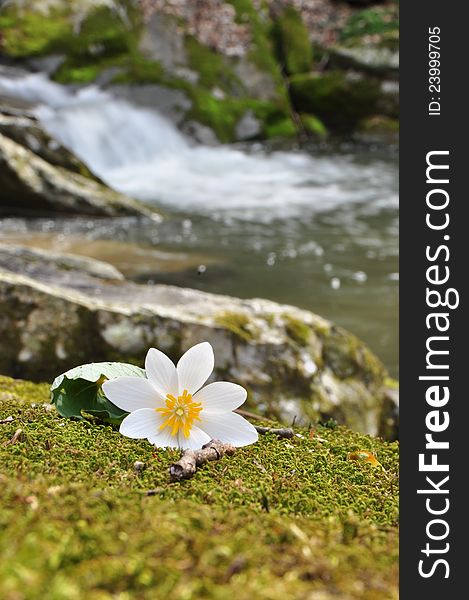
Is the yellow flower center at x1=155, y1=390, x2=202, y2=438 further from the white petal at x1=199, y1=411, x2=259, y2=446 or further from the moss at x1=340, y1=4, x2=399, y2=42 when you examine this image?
the moss at x1=340, y1=4, x2=399, y2=42

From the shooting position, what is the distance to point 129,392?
174cm

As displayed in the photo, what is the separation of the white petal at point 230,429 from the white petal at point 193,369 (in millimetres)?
96

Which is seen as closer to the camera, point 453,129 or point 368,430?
point 453,129

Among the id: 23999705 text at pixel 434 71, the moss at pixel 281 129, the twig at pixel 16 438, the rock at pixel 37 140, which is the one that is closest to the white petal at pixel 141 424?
the twig at pixel 16 438

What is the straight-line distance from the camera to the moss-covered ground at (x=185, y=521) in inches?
38.5

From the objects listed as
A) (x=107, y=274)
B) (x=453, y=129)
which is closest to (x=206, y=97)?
(x=107, y=274)

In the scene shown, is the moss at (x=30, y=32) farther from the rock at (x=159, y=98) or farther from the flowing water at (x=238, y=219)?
the rock at (x=159, y=98)

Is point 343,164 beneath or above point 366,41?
beneath

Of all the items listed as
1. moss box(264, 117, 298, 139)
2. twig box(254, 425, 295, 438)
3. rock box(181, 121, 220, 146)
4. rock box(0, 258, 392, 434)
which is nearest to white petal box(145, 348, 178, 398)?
twig box(254, 425, 295, 438)

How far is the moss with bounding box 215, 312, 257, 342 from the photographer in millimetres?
3994

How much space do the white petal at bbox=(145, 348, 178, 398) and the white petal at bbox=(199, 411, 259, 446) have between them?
0.13 m

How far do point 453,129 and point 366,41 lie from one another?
2262 cm

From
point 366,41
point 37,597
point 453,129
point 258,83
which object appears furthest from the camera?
point 366,41

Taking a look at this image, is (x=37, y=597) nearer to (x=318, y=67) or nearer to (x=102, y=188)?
(x=102, y=188)
